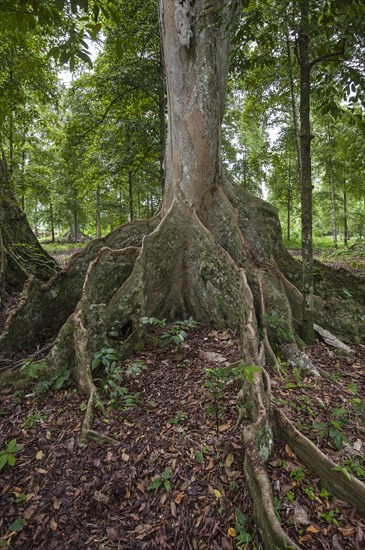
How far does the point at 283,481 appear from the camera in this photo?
8.32 feet

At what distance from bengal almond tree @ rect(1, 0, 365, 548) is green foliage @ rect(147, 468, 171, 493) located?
1.53m

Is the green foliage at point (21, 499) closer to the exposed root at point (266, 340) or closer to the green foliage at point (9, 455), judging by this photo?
the green foliage at point (9, 455)

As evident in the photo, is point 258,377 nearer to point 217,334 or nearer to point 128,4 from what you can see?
point 217,334

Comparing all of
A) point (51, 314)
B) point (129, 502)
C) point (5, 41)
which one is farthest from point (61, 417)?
point (5, 41)

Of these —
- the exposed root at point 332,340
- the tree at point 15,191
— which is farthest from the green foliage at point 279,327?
the tree at point 15,191

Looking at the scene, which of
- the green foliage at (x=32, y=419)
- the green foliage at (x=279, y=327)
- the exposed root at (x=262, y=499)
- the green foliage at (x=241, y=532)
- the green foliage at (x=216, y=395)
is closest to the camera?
the exposed root at (x=262, y=499)

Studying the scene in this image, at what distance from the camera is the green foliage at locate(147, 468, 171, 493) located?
262 centimetres

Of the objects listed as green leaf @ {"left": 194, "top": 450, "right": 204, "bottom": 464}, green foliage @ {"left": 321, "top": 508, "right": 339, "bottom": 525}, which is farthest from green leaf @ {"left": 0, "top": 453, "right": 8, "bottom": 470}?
green foliage @ {"left": 321, "top": 508, "right": 339, "bottom": 525}

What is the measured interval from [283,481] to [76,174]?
412 inches

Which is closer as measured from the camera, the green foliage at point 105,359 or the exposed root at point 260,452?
the exposed root at point 260,452

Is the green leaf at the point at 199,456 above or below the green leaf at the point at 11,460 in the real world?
below

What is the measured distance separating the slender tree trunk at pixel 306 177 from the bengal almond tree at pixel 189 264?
0.29 m

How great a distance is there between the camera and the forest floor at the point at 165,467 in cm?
236

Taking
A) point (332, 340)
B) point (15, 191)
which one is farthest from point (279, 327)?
point (15, 191)
